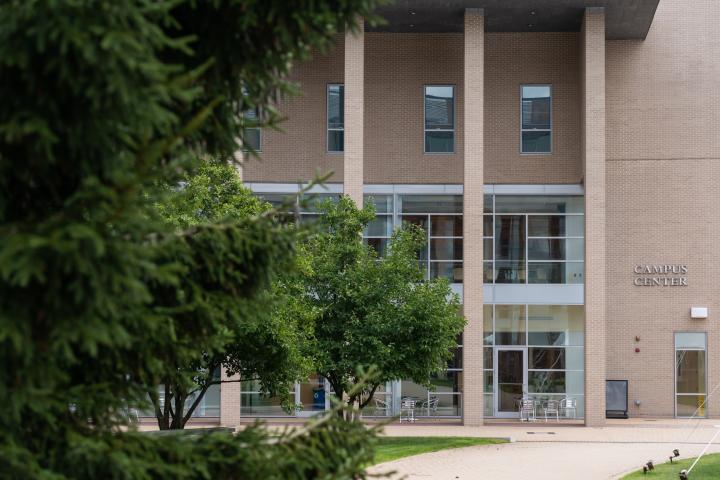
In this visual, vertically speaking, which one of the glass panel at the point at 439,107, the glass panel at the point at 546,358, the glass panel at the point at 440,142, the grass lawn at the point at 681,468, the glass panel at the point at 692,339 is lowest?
the grass lawn at the point at 681,468

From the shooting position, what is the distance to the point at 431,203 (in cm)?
3666

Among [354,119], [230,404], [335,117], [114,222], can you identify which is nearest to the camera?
[114,222]

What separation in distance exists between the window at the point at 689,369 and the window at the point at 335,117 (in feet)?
44.7

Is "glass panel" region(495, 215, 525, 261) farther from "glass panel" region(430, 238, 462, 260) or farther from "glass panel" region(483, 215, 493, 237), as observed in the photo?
"glass panel" region(430, 238, 462, 260)

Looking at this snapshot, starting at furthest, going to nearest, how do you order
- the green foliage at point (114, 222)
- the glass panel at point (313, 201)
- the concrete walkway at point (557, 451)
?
1. the concrete walkway at point (557, 451)
2. the glass panel at point (313, 201)
3. the green foliage at point (114, 222)

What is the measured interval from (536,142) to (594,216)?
3917 millimetres

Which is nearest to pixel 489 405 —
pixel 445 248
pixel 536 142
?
pixel 445 248

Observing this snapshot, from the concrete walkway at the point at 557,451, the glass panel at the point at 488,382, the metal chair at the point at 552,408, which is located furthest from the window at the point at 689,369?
the glass panel at the point at 488,382

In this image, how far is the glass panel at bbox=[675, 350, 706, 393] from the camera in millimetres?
36531

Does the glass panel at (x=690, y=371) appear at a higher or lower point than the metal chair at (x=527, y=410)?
higher

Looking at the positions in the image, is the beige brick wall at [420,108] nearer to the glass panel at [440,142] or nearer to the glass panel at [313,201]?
the glass panel at [440,142]

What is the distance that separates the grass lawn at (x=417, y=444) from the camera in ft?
79.5

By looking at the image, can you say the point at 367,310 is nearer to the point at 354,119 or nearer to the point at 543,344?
the point at 354,119

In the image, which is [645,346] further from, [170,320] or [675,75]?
[170,320]
